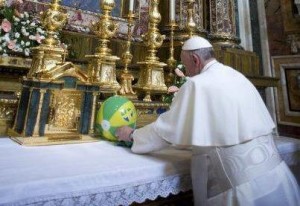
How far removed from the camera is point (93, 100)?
2.20 m

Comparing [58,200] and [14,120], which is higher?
[14,120]

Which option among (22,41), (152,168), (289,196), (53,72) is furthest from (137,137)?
(22,41)

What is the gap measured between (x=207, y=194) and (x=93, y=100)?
1.11m

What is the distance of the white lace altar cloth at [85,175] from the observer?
1.23 m

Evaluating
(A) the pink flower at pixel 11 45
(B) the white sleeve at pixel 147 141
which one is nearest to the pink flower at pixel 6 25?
(A) the pink flower at pixel 11 45

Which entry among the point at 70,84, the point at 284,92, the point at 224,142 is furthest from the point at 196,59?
the point at 284,92

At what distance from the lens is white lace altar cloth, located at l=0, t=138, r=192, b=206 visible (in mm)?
1226

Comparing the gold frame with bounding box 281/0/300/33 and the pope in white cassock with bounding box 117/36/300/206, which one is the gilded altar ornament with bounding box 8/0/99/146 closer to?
the pope in white cassock with bounding box 117/36/300/206

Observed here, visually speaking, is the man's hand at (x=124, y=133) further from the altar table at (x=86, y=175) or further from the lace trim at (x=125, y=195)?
the lace trim at (x=125, y=195)

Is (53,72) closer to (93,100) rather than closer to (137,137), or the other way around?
(93,100)

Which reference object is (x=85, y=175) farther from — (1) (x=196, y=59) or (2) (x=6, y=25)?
(2) (x=6, y=25)

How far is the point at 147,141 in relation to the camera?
176 centimetres

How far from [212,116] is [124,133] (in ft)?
2.11

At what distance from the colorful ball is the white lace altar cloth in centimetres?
18
